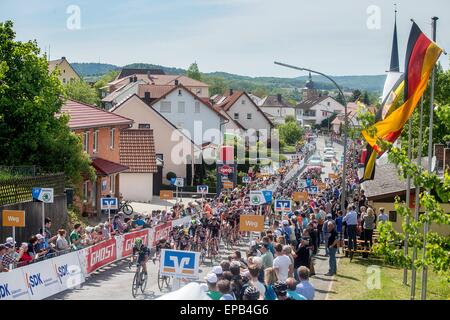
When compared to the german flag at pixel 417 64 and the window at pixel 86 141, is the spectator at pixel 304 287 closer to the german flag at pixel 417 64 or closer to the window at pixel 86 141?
the german flag at pixel 417 64

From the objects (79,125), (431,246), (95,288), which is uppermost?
(79,125)

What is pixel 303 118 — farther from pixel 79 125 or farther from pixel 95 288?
pixel 95 288

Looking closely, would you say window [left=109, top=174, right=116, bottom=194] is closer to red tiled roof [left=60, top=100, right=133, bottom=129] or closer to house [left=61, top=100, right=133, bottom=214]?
house [left=61, top=100, right=133, bottom=214]

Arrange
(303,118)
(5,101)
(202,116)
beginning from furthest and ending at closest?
1. (303,118)
2. (202,116)
3. (5,101)

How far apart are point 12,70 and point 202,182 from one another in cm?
3191

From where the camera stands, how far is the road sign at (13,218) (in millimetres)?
20156

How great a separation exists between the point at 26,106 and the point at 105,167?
35.5 ft

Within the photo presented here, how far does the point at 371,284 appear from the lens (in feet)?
67.8

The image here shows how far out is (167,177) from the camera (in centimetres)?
6038

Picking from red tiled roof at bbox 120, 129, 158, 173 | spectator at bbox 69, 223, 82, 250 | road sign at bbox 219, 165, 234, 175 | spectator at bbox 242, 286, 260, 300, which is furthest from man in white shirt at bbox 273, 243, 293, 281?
red tiled roof at bbox 120, 129, 158, 173

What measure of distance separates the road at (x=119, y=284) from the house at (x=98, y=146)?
1293 centimetres

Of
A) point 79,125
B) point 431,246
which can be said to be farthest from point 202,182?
point 431,246

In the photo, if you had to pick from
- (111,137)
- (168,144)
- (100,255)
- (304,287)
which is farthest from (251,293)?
(168,144)

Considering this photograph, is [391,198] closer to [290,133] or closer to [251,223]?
[251,223]
